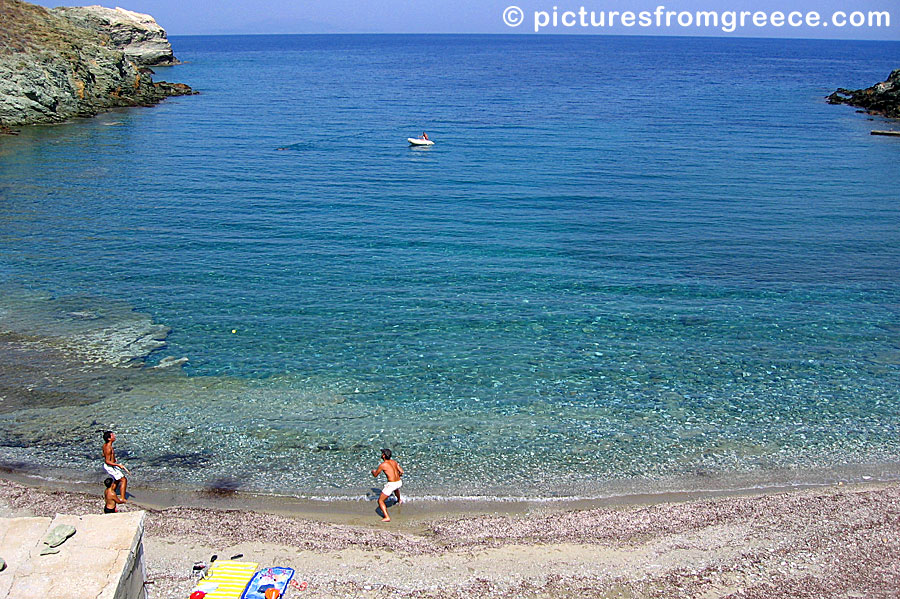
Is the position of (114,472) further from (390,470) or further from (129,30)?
(129,30)

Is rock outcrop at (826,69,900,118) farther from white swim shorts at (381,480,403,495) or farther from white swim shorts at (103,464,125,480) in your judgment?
white swim shorts at (103,464,125,480)

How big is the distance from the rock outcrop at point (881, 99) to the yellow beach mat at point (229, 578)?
299 feet

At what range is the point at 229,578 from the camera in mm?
15336

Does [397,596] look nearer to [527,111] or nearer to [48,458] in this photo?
[48,458]

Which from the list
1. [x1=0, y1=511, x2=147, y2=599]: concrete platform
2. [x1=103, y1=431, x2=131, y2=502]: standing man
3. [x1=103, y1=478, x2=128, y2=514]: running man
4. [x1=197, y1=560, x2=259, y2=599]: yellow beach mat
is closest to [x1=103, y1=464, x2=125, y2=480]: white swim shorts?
[x1=103, y1=431, x2=131, y2=502]: standing man

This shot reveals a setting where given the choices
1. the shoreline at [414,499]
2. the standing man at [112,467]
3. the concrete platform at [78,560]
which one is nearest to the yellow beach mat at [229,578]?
the concrete platform at [78,560]

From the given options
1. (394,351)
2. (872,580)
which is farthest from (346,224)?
(872,580)

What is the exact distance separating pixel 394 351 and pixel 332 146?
4079 cm

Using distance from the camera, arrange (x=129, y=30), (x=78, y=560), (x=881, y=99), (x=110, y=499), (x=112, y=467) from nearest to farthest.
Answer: (x=78, y=560) < (x=110, y=499) < (x=112, y=467) < (x=881, y=99) < (x=129, y=30)

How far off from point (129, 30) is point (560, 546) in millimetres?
139052

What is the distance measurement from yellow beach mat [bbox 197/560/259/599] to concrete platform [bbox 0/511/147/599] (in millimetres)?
1658

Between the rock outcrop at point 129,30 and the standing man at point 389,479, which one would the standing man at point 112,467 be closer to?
the standing man at point 389,479

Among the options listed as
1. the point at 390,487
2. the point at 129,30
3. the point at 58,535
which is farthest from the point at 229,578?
the point at 129,30

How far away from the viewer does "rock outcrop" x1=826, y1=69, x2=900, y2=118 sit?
85.8 meters
